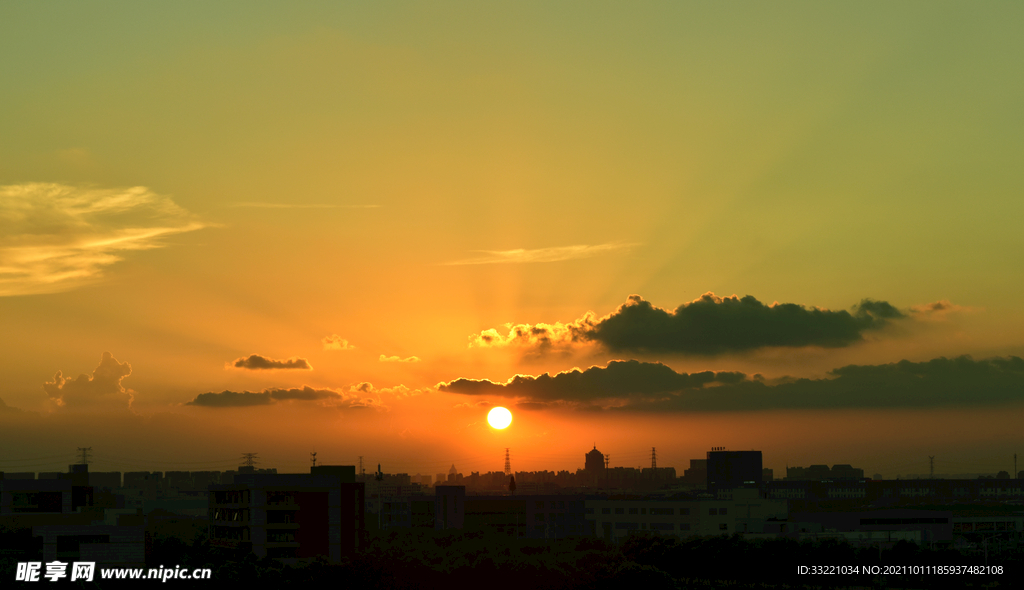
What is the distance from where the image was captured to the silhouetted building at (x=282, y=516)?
12194 centimetres

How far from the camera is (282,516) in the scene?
123 m

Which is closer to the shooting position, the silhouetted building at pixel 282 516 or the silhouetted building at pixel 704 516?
the silhouetted building at pixel 282 516

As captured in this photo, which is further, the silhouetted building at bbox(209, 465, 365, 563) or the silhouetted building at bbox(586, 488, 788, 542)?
the silhouetted building at bbox(586, 488, 788, 542)

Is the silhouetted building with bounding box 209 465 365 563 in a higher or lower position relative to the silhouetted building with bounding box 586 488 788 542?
higher

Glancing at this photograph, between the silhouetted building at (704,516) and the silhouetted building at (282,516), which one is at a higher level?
the silhouetted building at (282,516)

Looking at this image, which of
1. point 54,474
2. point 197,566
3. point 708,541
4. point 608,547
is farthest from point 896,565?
point 54,474

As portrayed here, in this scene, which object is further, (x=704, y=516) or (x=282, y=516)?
(x=704, y=516)

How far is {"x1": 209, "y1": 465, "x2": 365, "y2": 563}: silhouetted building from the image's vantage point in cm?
12194

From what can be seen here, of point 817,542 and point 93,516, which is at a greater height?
point 93,516

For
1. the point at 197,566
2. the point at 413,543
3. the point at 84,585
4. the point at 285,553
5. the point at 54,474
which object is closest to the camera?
the point at 84,585

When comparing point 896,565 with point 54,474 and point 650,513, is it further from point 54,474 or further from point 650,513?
point 54,474

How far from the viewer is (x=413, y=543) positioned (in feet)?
627

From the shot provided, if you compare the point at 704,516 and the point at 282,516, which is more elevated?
the point at 282,516

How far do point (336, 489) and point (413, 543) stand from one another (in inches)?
2680
